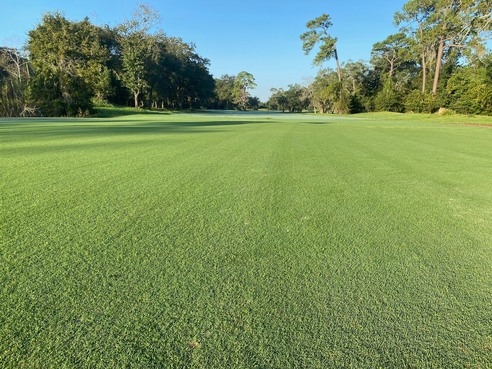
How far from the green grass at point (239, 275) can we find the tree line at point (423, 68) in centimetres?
2503

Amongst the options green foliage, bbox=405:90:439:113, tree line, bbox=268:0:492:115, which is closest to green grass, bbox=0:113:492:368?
tree line, bbox=268:0:492:115

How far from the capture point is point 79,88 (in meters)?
27.0

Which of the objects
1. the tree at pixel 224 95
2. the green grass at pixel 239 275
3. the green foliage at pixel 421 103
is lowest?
the green grass at pixel 239 275

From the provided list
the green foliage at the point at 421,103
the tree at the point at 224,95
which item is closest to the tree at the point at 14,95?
the green foliage at the point at 421,103

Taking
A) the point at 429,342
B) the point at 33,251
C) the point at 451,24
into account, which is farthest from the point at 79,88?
the point at 451,24

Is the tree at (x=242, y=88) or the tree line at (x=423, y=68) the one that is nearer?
the tree line at (x=423, y=68)

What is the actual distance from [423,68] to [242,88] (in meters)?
59.8

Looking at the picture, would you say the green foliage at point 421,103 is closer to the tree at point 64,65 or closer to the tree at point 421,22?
the tree at point 421,22

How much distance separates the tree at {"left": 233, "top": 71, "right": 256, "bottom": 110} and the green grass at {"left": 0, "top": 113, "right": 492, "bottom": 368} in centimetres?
8842

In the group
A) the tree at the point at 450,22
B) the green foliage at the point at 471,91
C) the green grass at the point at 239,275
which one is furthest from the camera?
the green foliage at the point at 471,91

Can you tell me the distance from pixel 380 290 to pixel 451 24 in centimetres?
4292

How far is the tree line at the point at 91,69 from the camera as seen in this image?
25344mm

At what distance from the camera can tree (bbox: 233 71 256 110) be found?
8806 centimetres

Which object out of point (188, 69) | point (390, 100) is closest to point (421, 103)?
point (390, 100)
